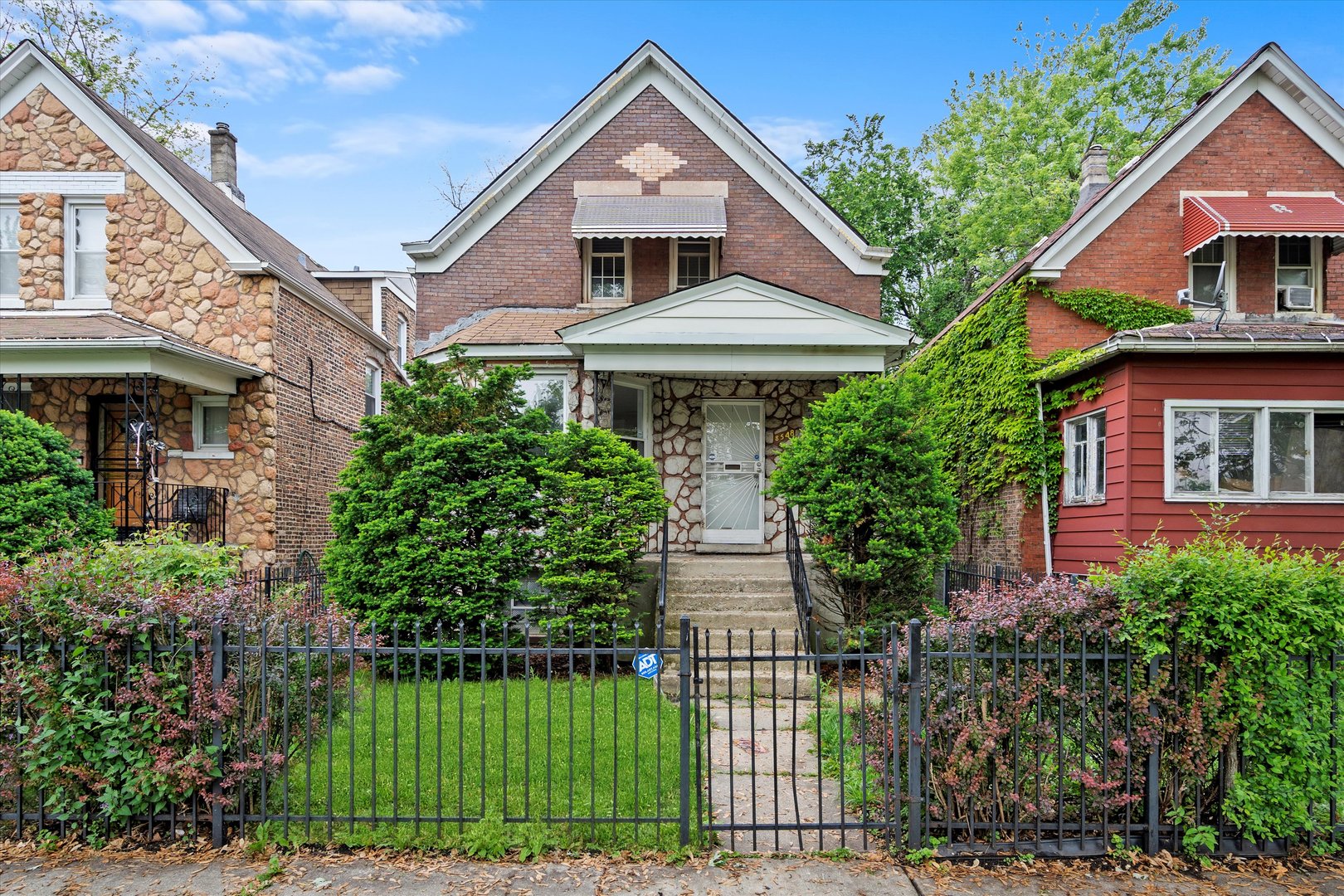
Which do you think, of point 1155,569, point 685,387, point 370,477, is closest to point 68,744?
point 370,477

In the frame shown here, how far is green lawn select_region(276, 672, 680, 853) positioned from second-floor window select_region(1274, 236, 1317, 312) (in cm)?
1202

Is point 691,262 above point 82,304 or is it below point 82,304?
above

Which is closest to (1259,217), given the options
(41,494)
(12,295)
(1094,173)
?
(1094,173)

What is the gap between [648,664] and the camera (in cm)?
531

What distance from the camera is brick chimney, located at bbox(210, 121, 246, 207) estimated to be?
18.8m

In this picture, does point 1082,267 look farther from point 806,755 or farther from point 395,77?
point 395,77

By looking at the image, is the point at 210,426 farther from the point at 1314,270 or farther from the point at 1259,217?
the point at 1314,270

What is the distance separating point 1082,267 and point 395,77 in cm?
1587

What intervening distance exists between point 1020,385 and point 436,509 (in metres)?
9.13

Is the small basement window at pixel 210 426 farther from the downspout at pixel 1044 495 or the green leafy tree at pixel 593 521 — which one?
the downspout at pixel 1044 495

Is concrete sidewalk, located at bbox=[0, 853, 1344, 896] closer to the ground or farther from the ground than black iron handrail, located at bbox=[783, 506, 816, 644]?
closer to the ground

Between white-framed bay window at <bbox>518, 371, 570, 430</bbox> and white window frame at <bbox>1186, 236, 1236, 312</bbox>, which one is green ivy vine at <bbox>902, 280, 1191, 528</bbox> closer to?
white window frame at <bbox>1186, 236, 1236, 312</bbox>

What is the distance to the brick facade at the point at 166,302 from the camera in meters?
13.7

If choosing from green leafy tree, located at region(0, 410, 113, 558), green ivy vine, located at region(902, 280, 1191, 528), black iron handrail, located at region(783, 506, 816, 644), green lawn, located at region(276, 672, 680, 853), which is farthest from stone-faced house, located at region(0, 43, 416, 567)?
green ivy vine, located at region(902, 280, 1191, 528)
